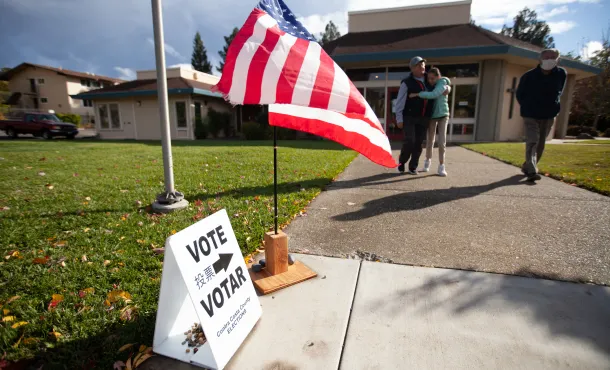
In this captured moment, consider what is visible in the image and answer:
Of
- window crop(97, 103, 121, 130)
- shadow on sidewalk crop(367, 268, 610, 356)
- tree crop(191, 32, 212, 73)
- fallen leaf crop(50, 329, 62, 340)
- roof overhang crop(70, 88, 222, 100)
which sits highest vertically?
tree crop(191, 32, 212, 73)

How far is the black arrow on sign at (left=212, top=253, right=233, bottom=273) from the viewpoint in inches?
68.2

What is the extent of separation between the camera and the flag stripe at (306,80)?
2.00m

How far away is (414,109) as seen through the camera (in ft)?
18.6

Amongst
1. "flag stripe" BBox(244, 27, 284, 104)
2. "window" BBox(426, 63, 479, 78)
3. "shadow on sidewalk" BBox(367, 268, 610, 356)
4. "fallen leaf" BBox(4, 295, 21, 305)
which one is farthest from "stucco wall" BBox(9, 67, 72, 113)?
"shadow on sidewalk" BBox(367, 268, 610, 356)

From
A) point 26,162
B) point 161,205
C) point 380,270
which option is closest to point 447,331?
point 380,270

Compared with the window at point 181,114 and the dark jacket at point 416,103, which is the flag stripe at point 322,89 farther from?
the window at point 181,114

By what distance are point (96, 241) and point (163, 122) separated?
152 centimetres

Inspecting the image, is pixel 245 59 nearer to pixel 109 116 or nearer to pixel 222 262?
pixel 222 262

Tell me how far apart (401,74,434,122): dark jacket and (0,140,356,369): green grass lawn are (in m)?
1.90

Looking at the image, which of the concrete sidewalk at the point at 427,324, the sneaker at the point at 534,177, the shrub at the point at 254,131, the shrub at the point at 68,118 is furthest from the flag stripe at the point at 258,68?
the shrub at the point at 68,118

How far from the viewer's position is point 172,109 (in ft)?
67.3

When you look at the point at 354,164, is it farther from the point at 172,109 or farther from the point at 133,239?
the point at 172,109

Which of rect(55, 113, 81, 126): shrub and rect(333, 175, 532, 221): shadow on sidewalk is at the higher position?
rect(55, 113, 81, 126): shrub

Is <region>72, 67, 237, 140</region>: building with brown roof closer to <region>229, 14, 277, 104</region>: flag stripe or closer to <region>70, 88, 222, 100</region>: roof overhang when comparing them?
<region>70, 88, 222, 100</region>: roof overhang
